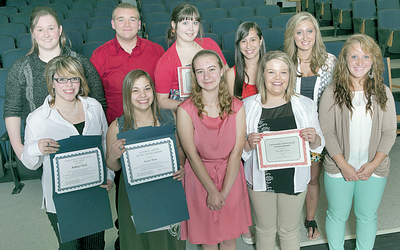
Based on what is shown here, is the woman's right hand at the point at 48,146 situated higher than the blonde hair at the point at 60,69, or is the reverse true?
the blonde hair at the point at 60,69

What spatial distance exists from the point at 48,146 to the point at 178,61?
1.04m

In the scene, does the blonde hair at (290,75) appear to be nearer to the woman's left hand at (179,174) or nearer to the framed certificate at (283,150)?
the framed certificate at (283,150)

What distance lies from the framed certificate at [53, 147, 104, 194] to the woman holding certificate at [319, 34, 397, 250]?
4.53 ft

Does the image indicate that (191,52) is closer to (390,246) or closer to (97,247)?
(97,247)

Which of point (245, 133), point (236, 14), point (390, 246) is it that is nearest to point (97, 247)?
point (245, 133)

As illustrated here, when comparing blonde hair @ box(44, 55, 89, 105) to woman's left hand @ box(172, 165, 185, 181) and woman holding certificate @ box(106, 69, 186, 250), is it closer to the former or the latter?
woman holding certificate @ box(106, 69, 186, 250)

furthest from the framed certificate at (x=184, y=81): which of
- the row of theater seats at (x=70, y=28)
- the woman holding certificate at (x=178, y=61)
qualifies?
the row of theater seats at (x=70, y=28)

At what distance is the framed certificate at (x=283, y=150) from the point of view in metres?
1.73

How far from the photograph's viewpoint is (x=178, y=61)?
84.4 inches

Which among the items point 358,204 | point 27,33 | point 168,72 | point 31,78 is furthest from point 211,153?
point 27,33

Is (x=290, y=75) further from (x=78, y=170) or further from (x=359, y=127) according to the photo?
(x=78, y=170)

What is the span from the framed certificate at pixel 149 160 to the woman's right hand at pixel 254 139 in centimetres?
46

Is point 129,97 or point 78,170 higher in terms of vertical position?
point 129,97

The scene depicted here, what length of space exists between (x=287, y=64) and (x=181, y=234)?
1.21m
